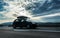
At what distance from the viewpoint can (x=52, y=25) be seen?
12.5 metres

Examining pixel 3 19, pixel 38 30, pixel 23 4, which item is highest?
pixel 23 4

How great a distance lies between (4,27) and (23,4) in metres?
1.83

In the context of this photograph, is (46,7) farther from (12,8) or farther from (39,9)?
(12,8)

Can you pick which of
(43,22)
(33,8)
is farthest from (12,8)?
(43,22)

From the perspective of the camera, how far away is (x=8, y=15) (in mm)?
13211

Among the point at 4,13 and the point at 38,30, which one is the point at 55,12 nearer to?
the point at 38,30

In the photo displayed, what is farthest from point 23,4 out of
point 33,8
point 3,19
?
point 3,19

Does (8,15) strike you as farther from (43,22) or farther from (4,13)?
(43,22)

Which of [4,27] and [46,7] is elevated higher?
[46,7]

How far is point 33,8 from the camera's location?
12969 mm

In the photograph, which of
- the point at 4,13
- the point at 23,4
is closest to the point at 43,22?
the point at 23,4

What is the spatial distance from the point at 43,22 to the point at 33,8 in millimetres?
1078

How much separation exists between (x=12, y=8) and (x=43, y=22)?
2.16 meters

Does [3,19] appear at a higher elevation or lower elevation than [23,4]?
lower
